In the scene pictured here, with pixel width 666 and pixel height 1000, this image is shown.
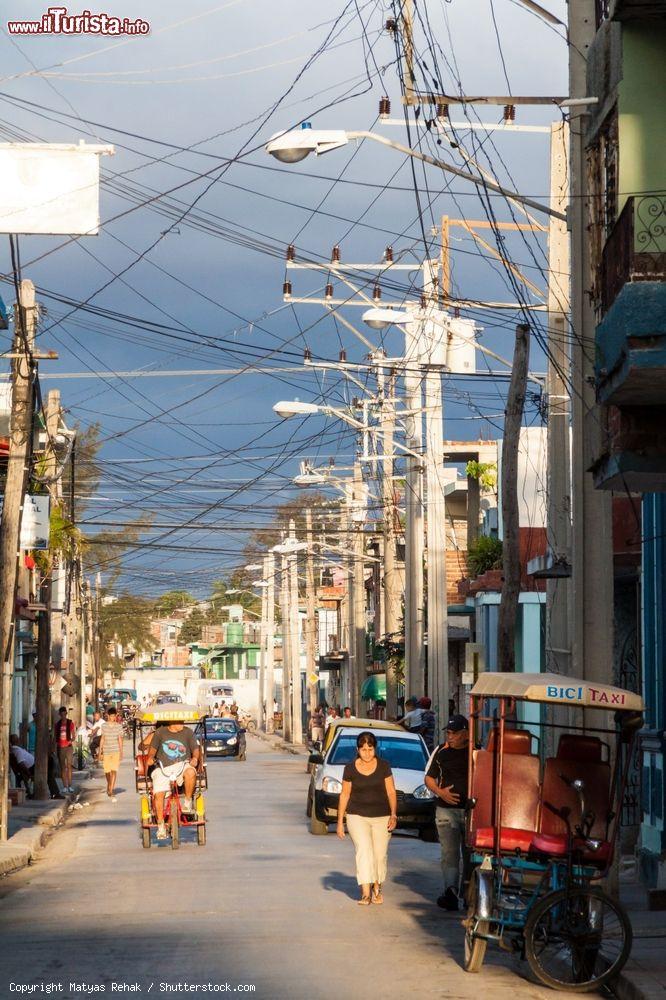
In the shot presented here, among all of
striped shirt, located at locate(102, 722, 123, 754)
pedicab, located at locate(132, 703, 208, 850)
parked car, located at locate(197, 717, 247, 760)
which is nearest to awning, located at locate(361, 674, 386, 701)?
parked car, located at locate(197, 717, 247, 760)

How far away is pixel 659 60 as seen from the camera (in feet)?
47.2

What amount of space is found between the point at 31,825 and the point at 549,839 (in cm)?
1732

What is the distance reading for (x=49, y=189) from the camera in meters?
21.2

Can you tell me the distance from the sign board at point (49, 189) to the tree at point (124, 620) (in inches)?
3687

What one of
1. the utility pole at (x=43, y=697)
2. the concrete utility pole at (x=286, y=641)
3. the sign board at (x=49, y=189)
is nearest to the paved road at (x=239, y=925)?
the sign board at (x=49, y=189)

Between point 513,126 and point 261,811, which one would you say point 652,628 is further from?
point 261,811

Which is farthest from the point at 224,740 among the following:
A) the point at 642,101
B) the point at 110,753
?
the point at 642,101

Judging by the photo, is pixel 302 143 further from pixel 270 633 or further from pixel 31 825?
pixel 270 633

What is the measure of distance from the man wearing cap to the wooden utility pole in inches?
315

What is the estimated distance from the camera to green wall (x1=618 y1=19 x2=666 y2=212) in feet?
47.2

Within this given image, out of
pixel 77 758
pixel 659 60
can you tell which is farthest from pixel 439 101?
pixel 77 758

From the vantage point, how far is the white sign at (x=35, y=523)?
33.4 meters

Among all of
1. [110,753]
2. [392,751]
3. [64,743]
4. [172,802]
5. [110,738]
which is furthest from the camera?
[64,743]

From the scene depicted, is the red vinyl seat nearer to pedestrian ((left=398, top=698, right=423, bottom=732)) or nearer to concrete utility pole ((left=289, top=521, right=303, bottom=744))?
pedestrian ((left=398, top=698, right=423, bottom=732))
